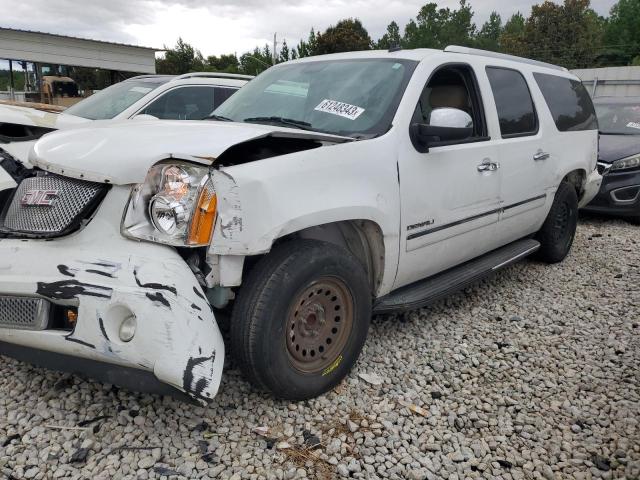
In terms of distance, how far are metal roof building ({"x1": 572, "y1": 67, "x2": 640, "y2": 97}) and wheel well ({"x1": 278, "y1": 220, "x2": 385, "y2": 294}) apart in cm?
1672

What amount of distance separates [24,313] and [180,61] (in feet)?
183

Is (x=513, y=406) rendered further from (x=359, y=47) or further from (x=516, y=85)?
(x=359, y=47)

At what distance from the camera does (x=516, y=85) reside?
4.09 meters

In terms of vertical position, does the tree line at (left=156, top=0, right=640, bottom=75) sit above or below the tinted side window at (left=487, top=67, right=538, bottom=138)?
above

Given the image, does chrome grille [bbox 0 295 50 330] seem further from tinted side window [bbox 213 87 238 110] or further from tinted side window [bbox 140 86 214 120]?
tinted side window [bbox 213 87 238 110]

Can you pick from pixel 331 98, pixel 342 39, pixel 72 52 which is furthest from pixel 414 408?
pixel 342 39

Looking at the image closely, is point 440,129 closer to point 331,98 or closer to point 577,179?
point 331,98

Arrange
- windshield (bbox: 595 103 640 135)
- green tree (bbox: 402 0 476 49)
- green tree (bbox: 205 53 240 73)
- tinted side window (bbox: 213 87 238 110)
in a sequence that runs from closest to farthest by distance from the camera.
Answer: tinted side window (bbox: 213 87 238 110), windshield (bbox: 595 103 640 135), green tree (bbox: 205 53 240 73), green tree (bbox: 402 0 476 49)

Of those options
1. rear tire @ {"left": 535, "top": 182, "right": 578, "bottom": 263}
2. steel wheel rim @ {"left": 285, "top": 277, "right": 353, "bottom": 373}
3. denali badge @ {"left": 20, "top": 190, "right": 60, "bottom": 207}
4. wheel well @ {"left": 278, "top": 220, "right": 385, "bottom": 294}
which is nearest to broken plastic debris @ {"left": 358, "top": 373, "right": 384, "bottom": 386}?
steel wheel rim @ {"left": 285, "top": 277, "right": 353, "bottom": 373}

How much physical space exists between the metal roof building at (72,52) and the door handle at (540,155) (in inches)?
885

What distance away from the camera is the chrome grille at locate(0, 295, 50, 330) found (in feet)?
6.98

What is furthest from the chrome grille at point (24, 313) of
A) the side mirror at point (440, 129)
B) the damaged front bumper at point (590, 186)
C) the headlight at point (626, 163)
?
the headlight at point (626, 163)

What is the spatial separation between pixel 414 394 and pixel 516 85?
2.63 m

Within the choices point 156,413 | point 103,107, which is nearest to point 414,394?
point 156,413
